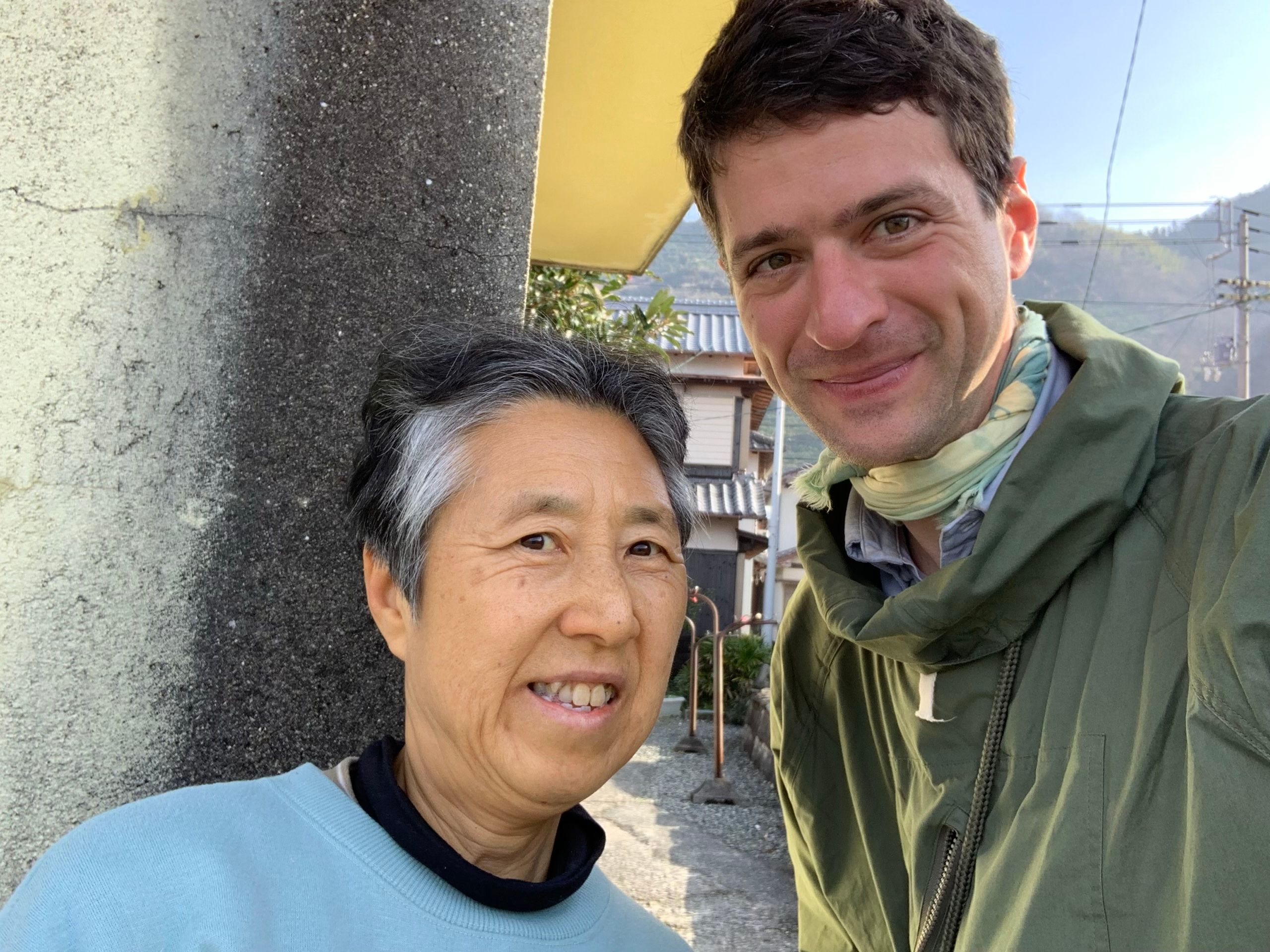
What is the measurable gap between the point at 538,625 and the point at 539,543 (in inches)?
5.3

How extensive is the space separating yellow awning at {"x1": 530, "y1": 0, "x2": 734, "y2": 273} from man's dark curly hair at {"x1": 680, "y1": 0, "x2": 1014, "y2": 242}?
3.79 feet

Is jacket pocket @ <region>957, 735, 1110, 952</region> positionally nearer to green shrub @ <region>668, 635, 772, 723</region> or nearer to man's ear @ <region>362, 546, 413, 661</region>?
man's ear @ <region>362, 546, 413, 661</region>

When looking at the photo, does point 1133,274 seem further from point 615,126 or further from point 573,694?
point 573,694

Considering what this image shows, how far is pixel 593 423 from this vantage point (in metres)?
1.65

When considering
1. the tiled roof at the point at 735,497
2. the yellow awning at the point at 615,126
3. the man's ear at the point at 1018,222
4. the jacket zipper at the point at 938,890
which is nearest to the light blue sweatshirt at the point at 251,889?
the jacket zipper at the point at 938,890

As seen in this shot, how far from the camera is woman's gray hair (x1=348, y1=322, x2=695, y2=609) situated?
1.58 meters

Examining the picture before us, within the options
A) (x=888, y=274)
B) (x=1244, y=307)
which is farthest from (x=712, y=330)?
(x=888, y=274)

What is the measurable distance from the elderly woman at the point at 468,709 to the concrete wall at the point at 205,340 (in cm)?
20

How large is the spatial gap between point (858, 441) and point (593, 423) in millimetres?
482

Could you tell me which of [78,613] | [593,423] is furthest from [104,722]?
[593,423]

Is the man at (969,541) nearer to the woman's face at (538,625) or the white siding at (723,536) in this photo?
the woman's face at (538,625)

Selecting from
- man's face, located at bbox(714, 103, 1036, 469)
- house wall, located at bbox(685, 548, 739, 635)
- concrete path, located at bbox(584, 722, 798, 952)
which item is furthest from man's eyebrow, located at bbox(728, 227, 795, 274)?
house wall, located at bbox(685, 548, 739, 635)

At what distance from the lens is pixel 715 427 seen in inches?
925

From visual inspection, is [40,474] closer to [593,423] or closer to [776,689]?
[593,423]
